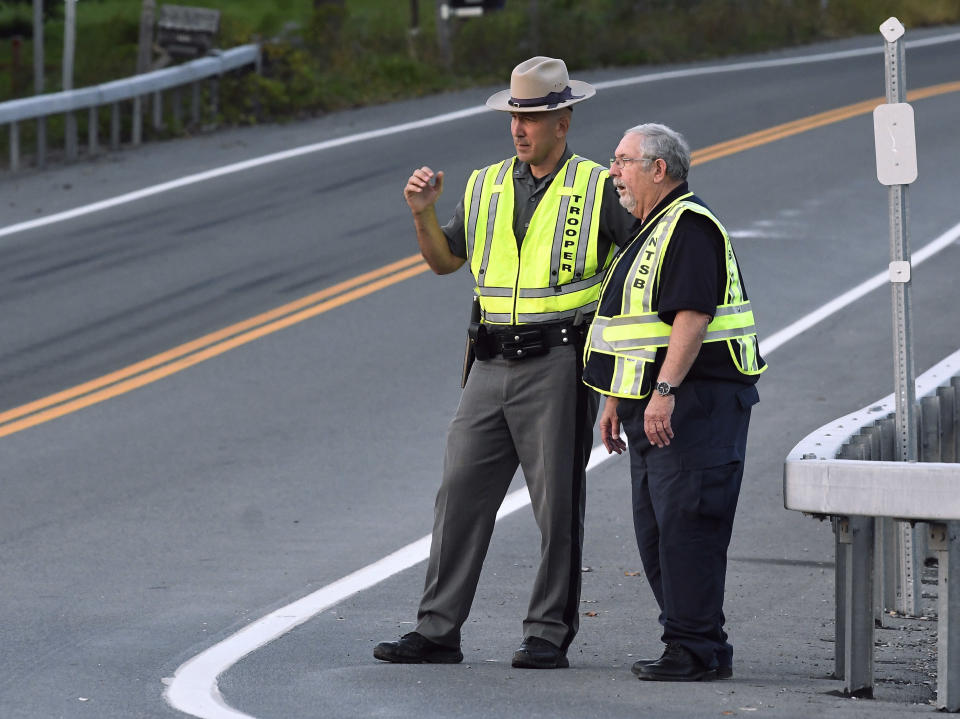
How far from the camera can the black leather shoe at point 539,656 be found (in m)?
6.48

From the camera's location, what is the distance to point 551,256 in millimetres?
6613

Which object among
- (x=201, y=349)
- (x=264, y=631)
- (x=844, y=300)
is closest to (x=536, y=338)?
(x=264, y=631)

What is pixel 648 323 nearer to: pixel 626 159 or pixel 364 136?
pixel 626 159

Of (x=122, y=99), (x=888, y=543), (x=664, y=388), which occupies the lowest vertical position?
(x=888, y=543)

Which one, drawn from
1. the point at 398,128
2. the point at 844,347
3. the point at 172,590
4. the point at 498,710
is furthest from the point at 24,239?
the point at 498,710

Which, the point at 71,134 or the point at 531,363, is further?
the point at 71,134

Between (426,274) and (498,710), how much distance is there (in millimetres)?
8887

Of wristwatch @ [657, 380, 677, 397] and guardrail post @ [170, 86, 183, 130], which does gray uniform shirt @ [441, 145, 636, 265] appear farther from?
guardrail post @ [170, 86, 183, 130]

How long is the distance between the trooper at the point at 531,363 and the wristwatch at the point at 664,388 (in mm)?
596

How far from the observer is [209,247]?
1522cm

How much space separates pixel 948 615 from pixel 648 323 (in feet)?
4.55

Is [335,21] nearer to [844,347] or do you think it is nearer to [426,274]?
[426,274]

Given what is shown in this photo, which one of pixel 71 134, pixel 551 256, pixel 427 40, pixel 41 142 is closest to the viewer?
pixel 551 256

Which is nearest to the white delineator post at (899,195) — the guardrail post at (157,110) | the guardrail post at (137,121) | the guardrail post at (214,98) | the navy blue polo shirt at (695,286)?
the navy blue polo shirt at (695,286)
